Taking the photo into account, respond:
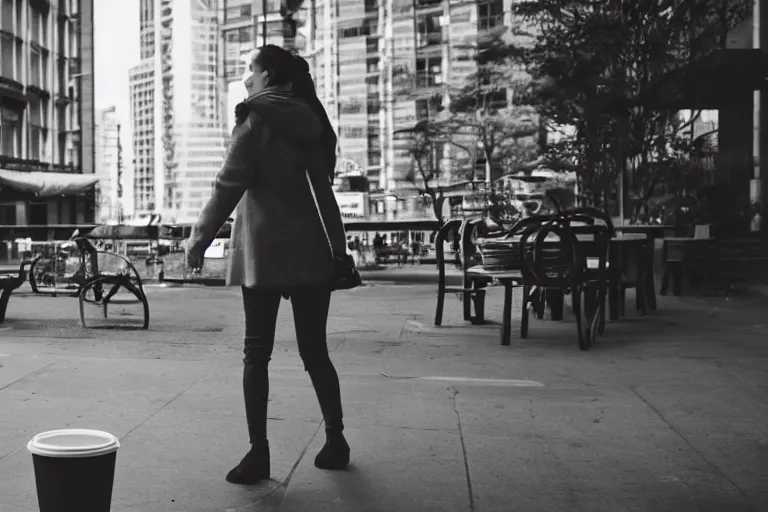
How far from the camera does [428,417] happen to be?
4.39 meters

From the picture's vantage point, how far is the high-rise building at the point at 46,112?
32.3m

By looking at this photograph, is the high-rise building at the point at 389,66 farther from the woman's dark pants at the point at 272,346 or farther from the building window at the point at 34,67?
the woman's dark pants at the point at 272,346

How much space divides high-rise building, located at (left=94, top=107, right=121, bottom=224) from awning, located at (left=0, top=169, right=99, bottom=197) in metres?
1.18

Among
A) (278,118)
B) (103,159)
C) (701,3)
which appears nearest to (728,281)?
(701,3)

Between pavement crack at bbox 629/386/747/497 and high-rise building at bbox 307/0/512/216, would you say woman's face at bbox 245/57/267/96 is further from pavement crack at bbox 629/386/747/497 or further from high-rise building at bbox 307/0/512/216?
high-rise building at bbox 307/0/512/216

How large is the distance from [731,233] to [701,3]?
350 centimetres

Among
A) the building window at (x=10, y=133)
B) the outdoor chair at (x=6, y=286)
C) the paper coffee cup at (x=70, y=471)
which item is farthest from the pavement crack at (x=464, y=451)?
the building window at (x=10, y=133)

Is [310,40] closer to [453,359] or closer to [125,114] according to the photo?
[125,114]

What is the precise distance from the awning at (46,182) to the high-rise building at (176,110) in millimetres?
2167

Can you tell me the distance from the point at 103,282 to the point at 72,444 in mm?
6416

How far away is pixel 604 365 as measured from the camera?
612 centimetres

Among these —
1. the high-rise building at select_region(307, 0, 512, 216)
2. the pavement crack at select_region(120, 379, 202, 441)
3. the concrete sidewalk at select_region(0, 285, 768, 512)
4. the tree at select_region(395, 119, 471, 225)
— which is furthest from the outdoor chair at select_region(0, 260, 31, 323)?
the high-rise building at select_region(307, 0, 512, 216)

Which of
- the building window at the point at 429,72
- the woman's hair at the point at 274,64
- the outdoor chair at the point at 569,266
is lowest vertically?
the outdoor chair at the point at 569,266

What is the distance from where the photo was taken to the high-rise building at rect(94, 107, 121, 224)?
36.0 m
